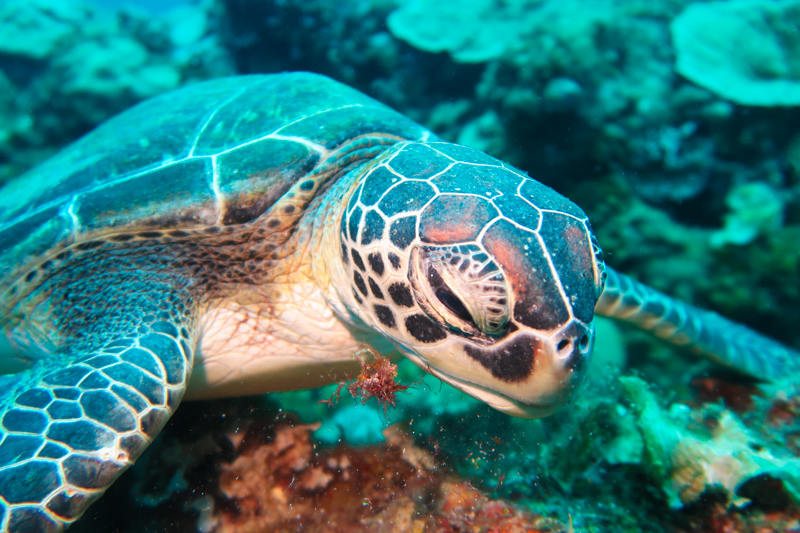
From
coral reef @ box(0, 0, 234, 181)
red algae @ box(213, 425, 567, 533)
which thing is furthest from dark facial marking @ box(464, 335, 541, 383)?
coral reef @ box(0, 0, 234, 181)

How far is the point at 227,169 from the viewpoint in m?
1.69

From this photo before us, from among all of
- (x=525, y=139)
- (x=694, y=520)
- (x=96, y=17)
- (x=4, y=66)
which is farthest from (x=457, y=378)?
(x=96, y=17)

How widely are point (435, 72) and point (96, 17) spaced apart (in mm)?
5291

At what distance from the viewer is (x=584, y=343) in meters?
1.09

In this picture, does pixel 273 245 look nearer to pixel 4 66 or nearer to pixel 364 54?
pixel 364 54

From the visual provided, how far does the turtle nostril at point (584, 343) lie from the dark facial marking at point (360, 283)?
0.73 metres

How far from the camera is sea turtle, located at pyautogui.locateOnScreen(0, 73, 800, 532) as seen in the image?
107 cm

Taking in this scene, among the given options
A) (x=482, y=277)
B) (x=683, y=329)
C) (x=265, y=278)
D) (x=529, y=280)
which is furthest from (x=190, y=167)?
(x=683, y=329)

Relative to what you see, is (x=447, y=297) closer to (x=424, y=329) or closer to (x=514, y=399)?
(x=424, y=329)

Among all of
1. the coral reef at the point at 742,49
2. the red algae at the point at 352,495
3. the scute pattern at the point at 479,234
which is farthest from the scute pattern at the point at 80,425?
the coral reef at the point at 742,49

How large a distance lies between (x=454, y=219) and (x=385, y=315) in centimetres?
42

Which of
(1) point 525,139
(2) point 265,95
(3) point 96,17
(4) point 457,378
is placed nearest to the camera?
(4) point 457,378

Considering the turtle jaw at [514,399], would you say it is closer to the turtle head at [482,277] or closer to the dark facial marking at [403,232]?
the turtle head at [482,277]

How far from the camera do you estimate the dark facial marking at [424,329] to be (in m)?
1.19
